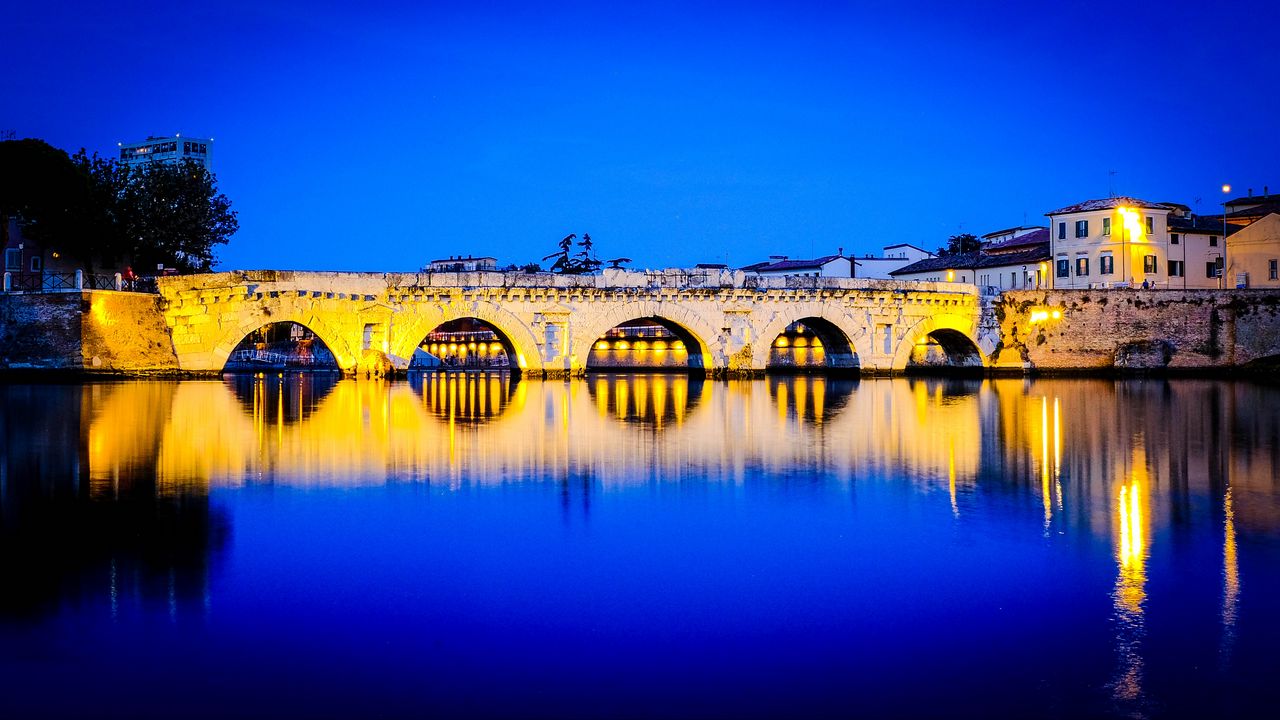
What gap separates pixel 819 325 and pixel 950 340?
6.08 m

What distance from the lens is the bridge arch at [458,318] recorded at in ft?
117

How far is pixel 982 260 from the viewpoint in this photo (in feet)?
189

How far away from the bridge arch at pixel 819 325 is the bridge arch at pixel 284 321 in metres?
14.3

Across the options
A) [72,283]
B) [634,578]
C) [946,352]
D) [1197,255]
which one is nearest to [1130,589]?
[634,578]

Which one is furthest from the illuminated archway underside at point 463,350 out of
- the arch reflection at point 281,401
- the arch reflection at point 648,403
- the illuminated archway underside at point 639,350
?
the arch reflection at point 648,403

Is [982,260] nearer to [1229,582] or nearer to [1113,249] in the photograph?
[1113,249]

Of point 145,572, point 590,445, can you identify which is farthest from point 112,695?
point 590,445

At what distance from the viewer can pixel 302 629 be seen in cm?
604

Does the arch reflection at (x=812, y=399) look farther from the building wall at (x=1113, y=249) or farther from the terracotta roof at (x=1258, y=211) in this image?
the terracotta roof at (x=1258, y=211)

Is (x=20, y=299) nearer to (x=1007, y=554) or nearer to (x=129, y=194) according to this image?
(x=129, y=194)

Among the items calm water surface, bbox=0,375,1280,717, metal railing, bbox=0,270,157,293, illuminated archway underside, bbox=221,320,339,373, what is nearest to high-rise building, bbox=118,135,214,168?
illuminated archway underside, bbox=221,320,339,373

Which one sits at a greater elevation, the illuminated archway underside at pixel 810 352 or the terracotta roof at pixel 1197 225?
the terracotta roof at pixel 1197 225

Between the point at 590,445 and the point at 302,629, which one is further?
the point at 590,445

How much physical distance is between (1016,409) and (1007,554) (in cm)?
1627
